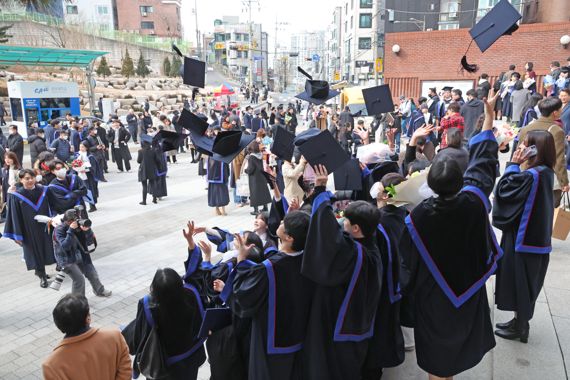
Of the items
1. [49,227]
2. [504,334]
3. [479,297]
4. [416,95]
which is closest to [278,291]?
[479,297]

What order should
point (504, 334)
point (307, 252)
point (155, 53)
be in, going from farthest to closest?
point (155, 53) < point (504, 334) < point (307, 252)

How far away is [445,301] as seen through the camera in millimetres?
3182

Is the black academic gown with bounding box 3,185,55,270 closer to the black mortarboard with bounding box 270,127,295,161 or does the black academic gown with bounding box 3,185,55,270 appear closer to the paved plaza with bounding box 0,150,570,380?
the paved plaza with bounding box 0,150,570,380

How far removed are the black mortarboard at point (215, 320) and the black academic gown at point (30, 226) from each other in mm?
4460

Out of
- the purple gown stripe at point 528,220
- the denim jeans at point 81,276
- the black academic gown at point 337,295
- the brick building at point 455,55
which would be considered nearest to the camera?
the black academic gown at point 337,295

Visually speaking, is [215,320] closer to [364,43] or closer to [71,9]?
[364,43]

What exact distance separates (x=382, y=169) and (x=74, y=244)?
3894mm

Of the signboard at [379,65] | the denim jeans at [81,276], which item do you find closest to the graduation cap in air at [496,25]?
the denim jeans at [81,276]

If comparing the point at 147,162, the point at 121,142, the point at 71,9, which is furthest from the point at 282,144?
the point at 71,9

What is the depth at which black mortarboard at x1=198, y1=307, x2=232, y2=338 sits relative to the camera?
3289 millimetres

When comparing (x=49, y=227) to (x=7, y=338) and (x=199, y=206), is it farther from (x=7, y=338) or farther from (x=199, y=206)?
(x=199, y=206)

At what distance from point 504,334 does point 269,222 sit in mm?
2465

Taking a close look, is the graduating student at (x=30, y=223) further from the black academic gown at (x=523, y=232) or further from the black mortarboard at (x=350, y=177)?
the black academic gown at (x=523, y=232)

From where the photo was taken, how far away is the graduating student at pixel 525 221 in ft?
12.1
